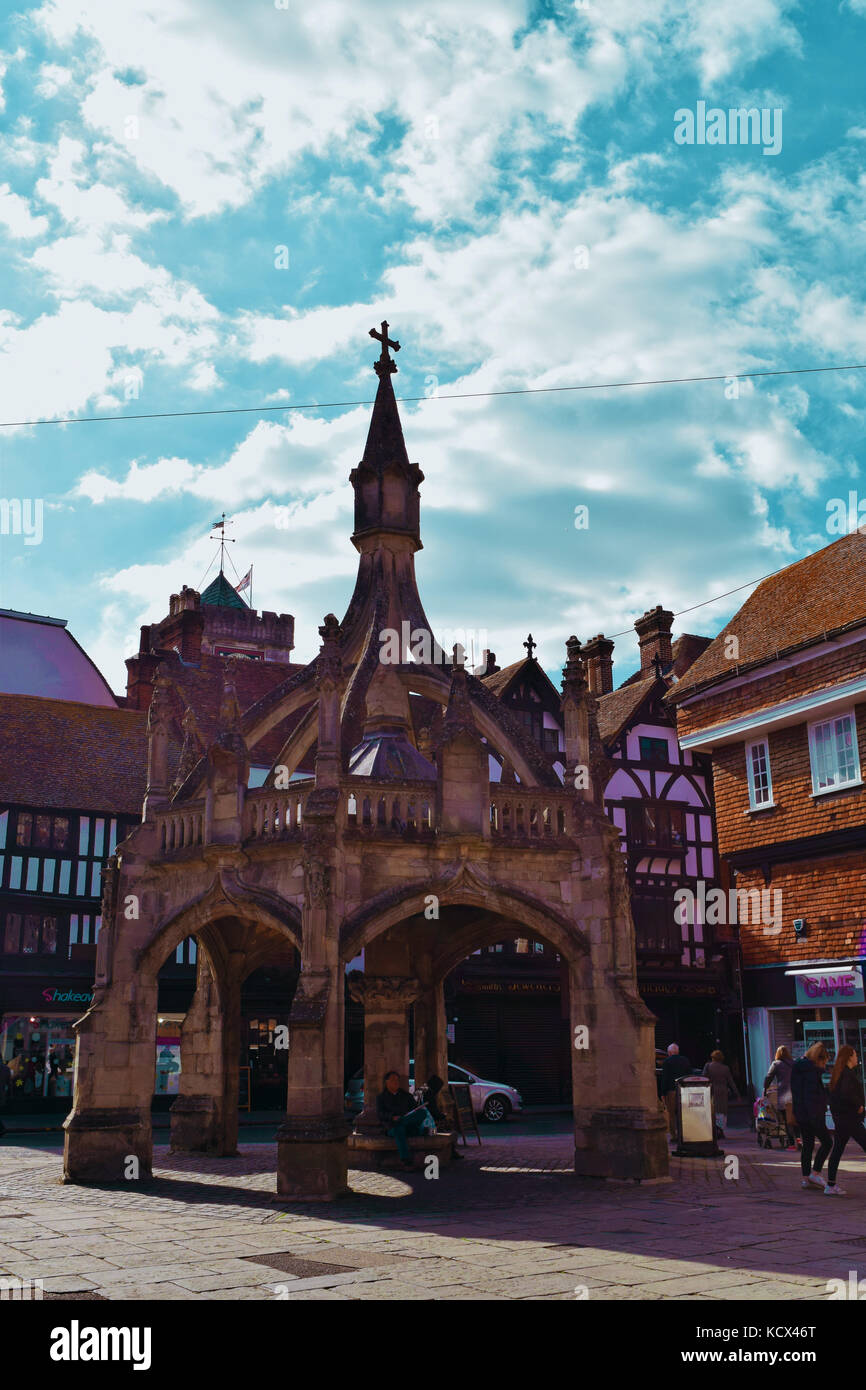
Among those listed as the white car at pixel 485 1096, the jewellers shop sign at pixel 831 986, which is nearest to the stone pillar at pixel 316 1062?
the jewellers shop sign at pixel 831 986

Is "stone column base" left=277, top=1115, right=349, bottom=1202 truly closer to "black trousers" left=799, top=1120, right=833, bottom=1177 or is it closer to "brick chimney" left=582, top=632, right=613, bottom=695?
"black trousers" left=799, top=1120, right=833, bottom=1177

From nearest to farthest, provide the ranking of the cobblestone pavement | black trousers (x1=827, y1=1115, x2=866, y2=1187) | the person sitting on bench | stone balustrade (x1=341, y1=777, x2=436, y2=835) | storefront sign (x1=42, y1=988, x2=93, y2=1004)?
the cobblestone pavement
black trousers (x1=827, y1=1115, x2=866, y2=1187)
stone balustrade (x1=341, y1=777, x2=436, y2=835)
the person sitting on bench
storefront sign (x1=42, y1=988, x2=93, y2=1004)

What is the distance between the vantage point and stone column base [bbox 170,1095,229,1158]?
1819cm

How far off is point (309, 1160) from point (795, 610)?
17656 mm

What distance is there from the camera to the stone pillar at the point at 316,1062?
40.6ft

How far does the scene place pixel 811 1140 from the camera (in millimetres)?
13625

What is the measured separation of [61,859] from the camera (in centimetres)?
3216

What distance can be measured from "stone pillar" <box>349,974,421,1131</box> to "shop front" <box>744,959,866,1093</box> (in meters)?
10.2

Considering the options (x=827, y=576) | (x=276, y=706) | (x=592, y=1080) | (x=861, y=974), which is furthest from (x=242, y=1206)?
(x=827, y=576)

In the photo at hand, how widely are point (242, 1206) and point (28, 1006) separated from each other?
831 inches

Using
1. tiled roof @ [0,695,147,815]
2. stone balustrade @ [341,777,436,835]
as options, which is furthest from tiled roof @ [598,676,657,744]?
stone balustrade @ [341,777,436,835]

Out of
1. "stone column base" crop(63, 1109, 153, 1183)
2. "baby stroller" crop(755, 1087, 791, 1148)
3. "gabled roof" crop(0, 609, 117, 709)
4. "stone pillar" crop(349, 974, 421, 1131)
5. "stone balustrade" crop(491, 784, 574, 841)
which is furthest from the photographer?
"gabled roof" crop(0, 609, 117, 709)

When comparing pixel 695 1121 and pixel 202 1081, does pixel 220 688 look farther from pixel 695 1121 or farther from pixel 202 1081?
pixel 695 1121
